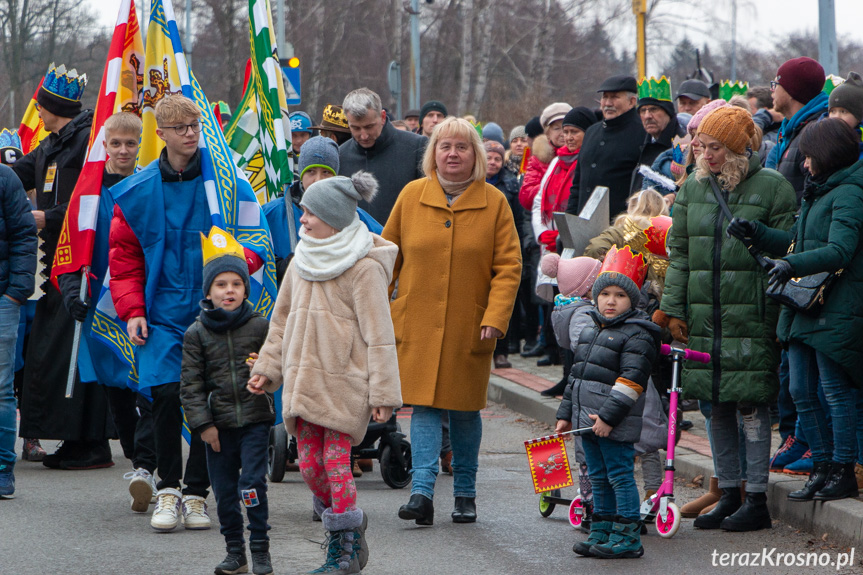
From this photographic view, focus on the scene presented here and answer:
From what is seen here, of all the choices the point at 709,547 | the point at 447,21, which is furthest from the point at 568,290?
the point at 447,21

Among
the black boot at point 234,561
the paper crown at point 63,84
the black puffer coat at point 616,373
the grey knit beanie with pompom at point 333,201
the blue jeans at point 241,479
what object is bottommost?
the black boot at point 234,561

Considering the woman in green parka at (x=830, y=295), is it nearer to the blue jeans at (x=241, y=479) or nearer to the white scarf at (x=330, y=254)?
the white scarf at (x=330, y=254)

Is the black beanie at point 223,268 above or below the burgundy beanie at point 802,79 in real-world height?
below

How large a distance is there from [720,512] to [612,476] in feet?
2.96

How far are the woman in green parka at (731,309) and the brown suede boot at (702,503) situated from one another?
8.3 inches

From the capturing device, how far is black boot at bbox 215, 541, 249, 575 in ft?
17.1

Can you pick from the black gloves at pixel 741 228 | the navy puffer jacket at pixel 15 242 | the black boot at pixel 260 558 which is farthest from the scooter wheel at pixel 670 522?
the navy puffer jacket at pixel 15 242

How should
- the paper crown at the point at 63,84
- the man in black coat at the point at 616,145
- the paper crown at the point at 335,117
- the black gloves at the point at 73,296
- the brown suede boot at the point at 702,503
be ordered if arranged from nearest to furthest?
the brown suede boot at the point at 702,503 → the black gloves at the point at 73,296 → the paper crown at the point at 63,84 → the paper crown at the point at 335,117 → the man in black coat at the point at 616,145

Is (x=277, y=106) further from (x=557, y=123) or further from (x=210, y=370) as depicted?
(x=557, y=123)

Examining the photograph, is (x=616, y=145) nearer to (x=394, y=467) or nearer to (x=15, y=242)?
(x=394, y=467)

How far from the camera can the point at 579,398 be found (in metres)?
5.80

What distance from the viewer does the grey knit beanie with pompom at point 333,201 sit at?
5.33 m

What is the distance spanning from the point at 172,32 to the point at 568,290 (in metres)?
2.77

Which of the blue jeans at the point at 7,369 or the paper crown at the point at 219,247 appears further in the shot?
the blue jeans at the point at 7,369
